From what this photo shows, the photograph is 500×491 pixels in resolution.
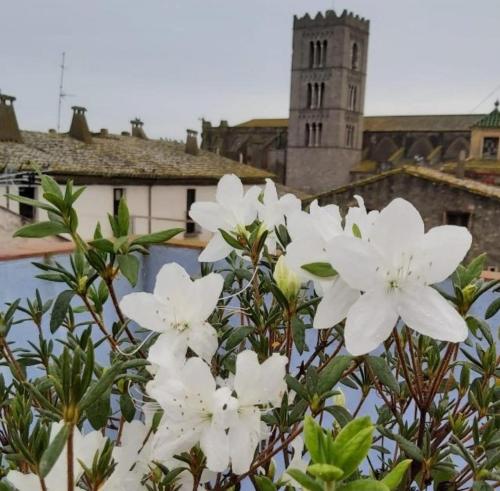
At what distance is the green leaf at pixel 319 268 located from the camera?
2.05ft

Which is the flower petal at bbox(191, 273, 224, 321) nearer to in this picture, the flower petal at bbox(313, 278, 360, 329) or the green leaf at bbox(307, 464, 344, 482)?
the flower petal at bbox(313, 278, 360, 329)

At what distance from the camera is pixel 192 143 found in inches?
693

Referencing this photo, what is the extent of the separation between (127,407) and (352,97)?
3504 cm

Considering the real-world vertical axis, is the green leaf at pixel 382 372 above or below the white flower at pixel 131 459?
above

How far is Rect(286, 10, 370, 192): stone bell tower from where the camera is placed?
32.3 meters

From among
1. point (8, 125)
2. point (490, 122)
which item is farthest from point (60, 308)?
point (490, 122)

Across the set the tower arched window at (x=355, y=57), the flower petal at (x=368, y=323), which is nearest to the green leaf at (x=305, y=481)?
the flower petal at (x=368, y=323)

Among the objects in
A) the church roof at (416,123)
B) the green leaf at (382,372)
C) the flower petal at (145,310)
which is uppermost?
the church roof at (416,123)

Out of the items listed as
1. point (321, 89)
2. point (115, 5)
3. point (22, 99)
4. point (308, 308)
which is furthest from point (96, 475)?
point (321, 89)

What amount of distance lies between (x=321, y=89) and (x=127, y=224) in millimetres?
34342

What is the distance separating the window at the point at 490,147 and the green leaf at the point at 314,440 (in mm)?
22996

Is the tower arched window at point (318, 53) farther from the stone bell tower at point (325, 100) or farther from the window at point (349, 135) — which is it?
the window at point (349, 135)

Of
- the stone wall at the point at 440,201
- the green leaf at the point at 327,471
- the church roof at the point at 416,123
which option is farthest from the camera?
the church roof at the point at 416,123

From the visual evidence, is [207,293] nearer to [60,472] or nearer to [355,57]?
[60,472]
